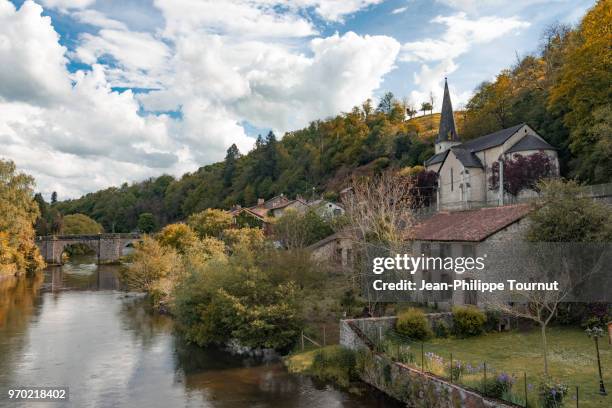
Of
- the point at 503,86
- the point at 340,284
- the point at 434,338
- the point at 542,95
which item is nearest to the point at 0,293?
the point at 340,284

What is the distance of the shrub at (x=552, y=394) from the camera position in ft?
40.2

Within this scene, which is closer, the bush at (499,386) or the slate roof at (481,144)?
the bush at (499,386)

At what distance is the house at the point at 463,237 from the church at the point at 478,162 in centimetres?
1353

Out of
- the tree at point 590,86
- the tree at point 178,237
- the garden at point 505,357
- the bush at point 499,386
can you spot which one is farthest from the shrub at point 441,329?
the tree at point 178,237

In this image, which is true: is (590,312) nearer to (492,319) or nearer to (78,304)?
(492,319)

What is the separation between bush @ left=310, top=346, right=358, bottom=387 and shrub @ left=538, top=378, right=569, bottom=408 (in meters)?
8.13

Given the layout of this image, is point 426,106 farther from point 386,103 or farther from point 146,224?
point 146,224

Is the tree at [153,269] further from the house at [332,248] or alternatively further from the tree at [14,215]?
the tree at [14,215]

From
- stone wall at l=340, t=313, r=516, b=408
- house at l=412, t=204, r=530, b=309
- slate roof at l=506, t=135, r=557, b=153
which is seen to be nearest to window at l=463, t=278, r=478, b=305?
house at l=412, t=204, r=530, b=309

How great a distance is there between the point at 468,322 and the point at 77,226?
9672cm

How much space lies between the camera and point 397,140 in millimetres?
83500

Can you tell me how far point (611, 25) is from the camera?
1420 inches

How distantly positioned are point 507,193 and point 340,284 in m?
20.6

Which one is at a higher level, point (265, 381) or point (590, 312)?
point (590, 312)
